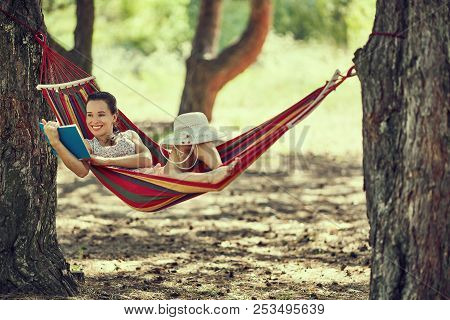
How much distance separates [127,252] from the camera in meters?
4.88

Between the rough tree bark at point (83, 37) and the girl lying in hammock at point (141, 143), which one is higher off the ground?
the rough tree bark at point (83, 37)

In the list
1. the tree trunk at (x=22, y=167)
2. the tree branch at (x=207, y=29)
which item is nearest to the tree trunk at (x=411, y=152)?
the tree trunk at (x=22, y=167)

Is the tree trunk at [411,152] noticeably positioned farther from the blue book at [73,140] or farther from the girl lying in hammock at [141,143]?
the blue book at [73,140]

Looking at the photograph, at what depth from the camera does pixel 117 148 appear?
12.6ft

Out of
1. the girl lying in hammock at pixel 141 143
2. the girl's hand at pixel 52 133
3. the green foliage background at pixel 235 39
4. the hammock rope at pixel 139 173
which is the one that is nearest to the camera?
the girl's hand at pixel 52 133

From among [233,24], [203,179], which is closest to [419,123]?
[203,179]

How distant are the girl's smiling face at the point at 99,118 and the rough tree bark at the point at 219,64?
14.7ft

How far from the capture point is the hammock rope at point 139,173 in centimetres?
349

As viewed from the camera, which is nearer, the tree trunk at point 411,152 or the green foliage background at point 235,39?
the tree trunk at point 411,152

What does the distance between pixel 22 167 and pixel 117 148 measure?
0.47 metres

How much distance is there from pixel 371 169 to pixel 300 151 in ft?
19.1

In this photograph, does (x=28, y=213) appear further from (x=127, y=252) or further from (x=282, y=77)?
(x=282, y=77)

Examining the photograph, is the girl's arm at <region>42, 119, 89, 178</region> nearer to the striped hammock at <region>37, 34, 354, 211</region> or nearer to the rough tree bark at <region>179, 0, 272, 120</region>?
the striped hammock at <region>37, 34, 354, 211</region>

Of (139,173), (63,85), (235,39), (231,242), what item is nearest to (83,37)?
(231,242)
